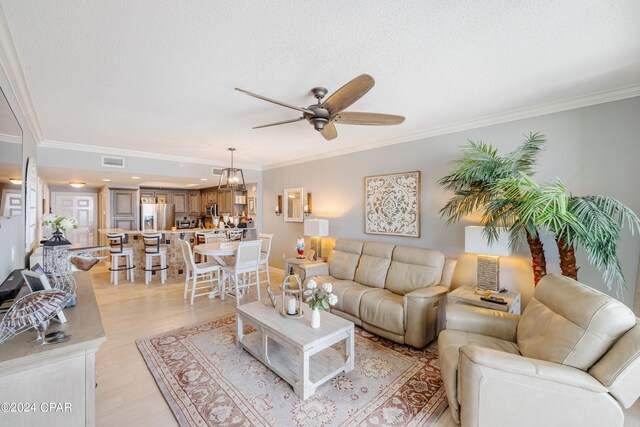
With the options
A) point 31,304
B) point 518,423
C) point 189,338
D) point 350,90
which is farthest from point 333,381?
point 350,90

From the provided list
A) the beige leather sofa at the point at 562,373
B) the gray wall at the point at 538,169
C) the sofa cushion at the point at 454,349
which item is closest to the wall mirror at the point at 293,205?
the gray wall at the point at 538,169

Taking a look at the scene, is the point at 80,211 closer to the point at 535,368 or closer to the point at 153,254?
the point at 153,254

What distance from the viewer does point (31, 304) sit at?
1.21 metres

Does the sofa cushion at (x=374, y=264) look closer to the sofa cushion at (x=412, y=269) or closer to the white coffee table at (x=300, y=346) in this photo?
the sofa cushion at (x=412, y=269)

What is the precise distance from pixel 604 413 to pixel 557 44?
7.01ft

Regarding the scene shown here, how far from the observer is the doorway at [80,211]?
24.7 feet

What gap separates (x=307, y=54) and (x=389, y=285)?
9.23 feet

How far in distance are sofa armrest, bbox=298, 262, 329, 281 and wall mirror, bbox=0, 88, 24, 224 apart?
2966 mm

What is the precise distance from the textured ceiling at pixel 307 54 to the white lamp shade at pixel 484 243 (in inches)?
50.8

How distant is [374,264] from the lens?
3.79 meters

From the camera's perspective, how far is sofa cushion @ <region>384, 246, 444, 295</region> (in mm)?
3262

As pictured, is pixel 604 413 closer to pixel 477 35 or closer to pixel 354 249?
pixel 477 35

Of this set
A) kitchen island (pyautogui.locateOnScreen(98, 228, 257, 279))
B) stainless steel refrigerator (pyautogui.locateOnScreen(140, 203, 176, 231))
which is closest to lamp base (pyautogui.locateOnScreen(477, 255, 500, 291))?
kitchen island (pyautogui.locateOnScreen(98, 228, 257, 279))

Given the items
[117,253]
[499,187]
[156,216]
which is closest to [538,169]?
[499,187]
